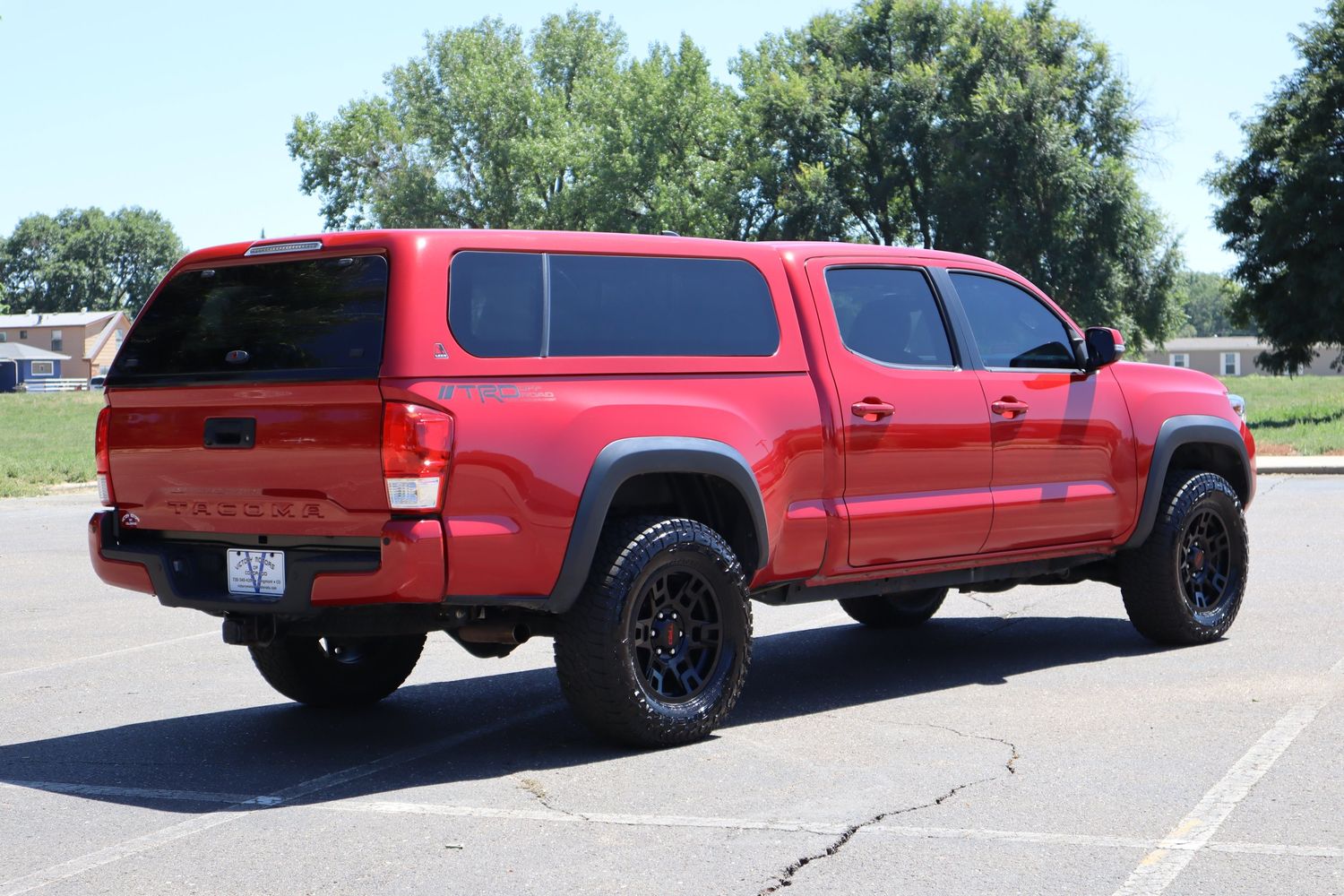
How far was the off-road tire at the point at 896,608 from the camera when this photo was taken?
923 cm

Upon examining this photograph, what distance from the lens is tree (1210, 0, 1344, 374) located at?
40469mm

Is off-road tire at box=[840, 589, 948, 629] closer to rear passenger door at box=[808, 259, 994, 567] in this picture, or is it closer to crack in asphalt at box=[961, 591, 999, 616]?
crack in asphalt at box=[961, 591, 999, 616]

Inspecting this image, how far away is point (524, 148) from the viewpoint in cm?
6425

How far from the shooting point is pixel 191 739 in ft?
21.4

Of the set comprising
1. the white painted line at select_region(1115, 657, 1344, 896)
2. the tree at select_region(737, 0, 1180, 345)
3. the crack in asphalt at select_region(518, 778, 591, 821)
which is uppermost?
the tree at select_region(737, 0, 1180, 345)

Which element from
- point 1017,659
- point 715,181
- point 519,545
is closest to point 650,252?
point 519,545

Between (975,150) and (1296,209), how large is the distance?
39.0 feet

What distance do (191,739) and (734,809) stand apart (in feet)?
8.40

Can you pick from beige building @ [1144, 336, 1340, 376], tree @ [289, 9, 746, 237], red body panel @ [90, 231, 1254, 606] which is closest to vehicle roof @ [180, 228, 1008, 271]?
red body panel @ [90, 231, 1254, 606]

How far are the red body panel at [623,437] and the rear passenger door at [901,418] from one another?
1cm

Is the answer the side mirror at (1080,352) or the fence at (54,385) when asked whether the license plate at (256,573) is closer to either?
the side mirror at (1080,352)

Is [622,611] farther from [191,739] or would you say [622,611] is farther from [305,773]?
[191,739]

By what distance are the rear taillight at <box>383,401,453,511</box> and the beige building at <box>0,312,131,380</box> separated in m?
117

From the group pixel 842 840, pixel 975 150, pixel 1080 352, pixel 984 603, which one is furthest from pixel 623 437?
pixel 975 150
